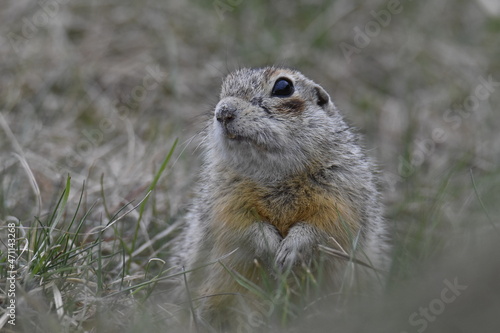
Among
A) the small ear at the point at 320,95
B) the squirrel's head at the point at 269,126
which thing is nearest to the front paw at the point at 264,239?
the squirrel's head at the point at 269,126

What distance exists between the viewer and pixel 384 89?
29.0 ft

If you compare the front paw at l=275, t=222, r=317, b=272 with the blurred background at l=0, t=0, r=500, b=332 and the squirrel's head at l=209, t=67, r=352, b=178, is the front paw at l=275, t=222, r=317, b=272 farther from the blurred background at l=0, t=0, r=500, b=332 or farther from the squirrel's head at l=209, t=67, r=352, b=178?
the blurred background at l=0, t=0, r=500, b=332

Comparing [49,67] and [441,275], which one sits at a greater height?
[49,67]

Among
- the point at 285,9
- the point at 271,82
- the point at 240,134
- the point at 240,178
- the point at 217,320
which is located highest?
the point at 285,9

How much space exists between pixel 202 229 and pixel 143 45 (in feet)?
15.6

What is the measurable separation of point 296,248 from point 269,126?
30.9 inches

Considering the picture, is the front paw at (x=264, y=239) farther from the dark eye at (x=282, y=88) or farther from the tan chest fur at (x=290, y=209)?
the dark eye at (x=282, y=88)

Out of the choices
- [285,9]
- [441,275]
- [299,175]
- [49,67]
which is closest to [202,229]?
[299,175]

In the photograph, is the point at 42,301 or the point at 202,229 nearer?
the point at 42,301

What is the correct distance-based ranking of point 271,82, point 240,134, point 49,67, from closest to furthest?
point 240,134
point 271,82
point 49,67

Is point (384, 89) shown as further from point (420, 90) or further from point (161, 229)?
point (161, 229)

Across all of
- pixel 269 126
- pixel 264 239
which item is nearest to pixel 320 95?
pixel 269 126

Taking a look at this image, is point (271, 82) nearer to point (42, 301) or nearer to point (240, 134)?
point (240, 134)

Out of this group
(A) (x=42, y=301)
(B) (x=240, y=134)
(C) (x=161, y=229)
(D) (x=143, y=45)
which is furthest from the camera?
(D) (x=143, y=45)
